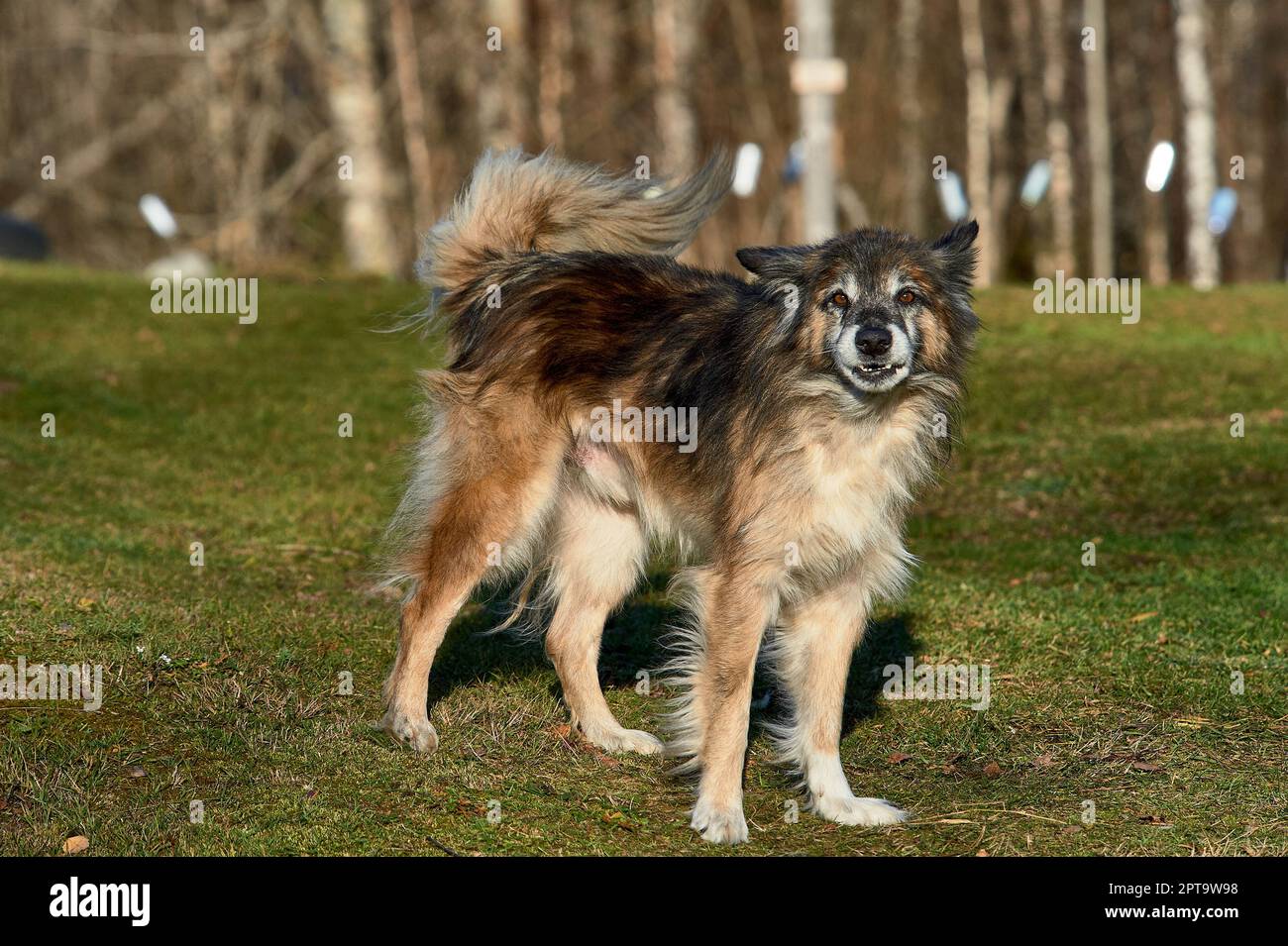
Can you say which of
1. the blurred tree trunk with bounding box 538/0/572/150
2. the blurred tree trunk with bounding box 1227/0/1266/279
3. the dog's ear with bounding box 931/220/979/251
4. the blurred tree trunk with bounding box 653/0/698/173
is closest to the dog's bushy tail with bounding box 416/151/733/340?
the dog's ear with bounding box 931/220/979/251

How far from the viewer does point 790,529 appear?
5.33 m

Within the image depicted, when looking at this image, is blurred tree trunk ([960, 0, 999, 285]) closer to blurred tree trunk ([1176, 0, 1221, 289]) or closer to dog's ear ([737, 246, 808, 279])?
blurred tree trunk ([1176, 0, 1221, 289])

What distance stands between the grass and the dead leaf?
0.03 m

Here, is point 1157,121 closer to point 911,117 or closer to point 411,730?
point 911,117

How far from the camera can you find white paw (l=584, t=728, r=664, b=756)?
20.5ft

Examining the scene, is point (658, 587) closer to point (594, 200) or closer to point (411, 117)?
point (594, 200)

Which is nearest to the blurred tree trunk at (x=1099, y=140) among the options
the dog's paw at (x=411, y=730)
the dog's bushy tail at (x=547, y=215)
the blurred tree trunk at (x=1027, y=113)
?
the blurred tree trunk at (x=1027, y=113)

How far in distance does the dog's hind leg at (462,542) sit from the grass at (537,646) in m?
0.19

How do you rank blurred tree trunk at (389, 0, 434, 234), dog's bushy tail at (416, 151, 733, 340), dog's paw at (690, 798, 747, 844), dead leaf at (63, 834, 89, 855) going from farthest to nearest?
blurred tree trunk at (389, 0, 434, 234) → dog's bushy tail at (416, 151, 733, 340) → dog's paw at (690, 798, 747, 844) → dead leaf at (63, 834, 89, 855)

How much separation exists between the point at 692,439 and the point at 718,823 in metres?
1.42

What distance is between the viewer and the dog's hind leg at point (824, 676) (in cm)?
558

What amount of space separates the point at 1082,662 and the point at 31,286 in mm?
11853

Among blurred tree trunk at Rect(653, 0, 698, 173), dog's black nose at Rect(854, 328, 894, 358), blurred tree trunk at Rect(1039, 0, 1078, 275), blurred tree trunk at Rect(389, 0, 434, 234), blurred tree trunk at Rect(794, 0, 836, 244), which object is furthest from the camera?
blurred tree trunk at Rect(1039, 0, 1078, 275)

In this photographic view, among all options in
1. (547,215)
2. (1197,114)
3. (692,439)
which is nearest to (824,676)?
(692,439)
